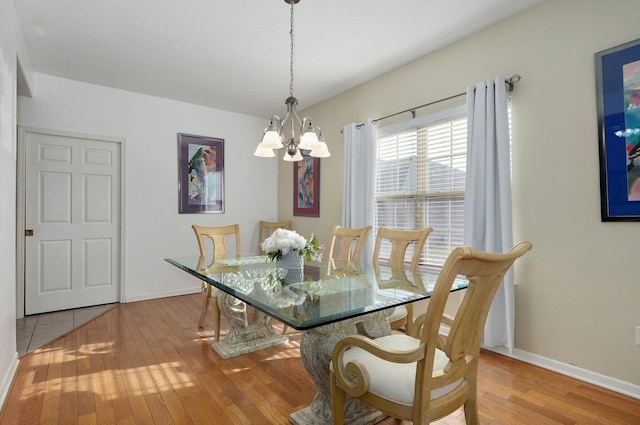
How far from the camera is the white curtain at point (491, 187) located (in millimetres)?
2547

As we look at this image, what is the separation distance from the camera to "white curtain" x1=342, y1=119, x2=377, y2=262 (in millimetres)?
3703

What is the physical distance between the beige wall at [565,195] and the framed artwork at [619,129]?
0.05 meters

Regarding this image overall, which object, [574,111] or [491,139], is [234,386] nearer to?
[491,139]

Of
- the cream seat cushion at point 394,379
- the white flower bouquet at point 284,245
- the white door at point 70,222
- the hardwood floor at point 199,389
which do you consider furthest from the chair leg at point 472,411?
the white door at point 70,222

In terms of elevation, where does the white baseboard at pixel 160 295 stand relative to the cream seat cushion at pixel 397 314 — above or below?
below

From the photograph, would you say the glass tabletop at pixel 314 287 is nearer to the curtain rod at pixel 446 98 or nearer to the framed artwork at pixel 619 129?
the framed artwork at pixel 619 129

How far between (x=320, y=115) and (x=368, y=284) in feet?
10.6

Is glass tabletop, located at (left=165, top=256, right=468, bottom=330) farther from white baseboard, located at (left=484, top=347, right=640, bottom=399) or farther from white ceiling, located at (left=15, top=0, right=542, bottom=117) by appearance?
white ceiling, located at (left=15, top=0, right=542, bottom=117)

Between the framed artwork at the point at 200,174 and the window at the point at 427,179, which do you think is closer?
the window at the point at 427,179

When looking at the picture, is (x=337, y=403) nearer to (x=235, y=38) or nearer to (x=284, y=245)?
(x=284, y=245)

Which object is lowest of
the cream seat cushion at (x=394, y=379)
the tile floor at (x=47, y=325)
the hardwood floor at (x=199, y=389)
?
the hardwood floor at (x=199, y=389)

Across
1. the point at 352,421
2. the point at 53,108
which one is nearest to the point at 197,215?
the point at 53,108

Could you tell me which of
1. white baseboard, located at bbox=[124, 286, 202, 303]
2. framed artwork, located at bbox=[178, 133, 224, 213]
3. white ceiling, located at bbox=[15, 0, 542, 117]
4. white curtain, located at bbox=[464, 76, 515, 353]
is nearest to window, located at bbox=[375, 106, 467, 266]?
white curtain, located at bbox=[464, 76, 515, 353]

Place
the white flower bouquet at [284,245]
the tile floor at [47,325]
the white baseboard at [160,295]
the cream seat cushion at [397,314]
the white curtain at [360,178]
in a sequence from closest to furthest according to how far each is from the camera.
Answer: the white flower bouquet at [284,245]
the cream seat cushion at [397,314]
the tile floor at [47,325]
the white curtain at [360,178]
the white baseboard at [160,295]
